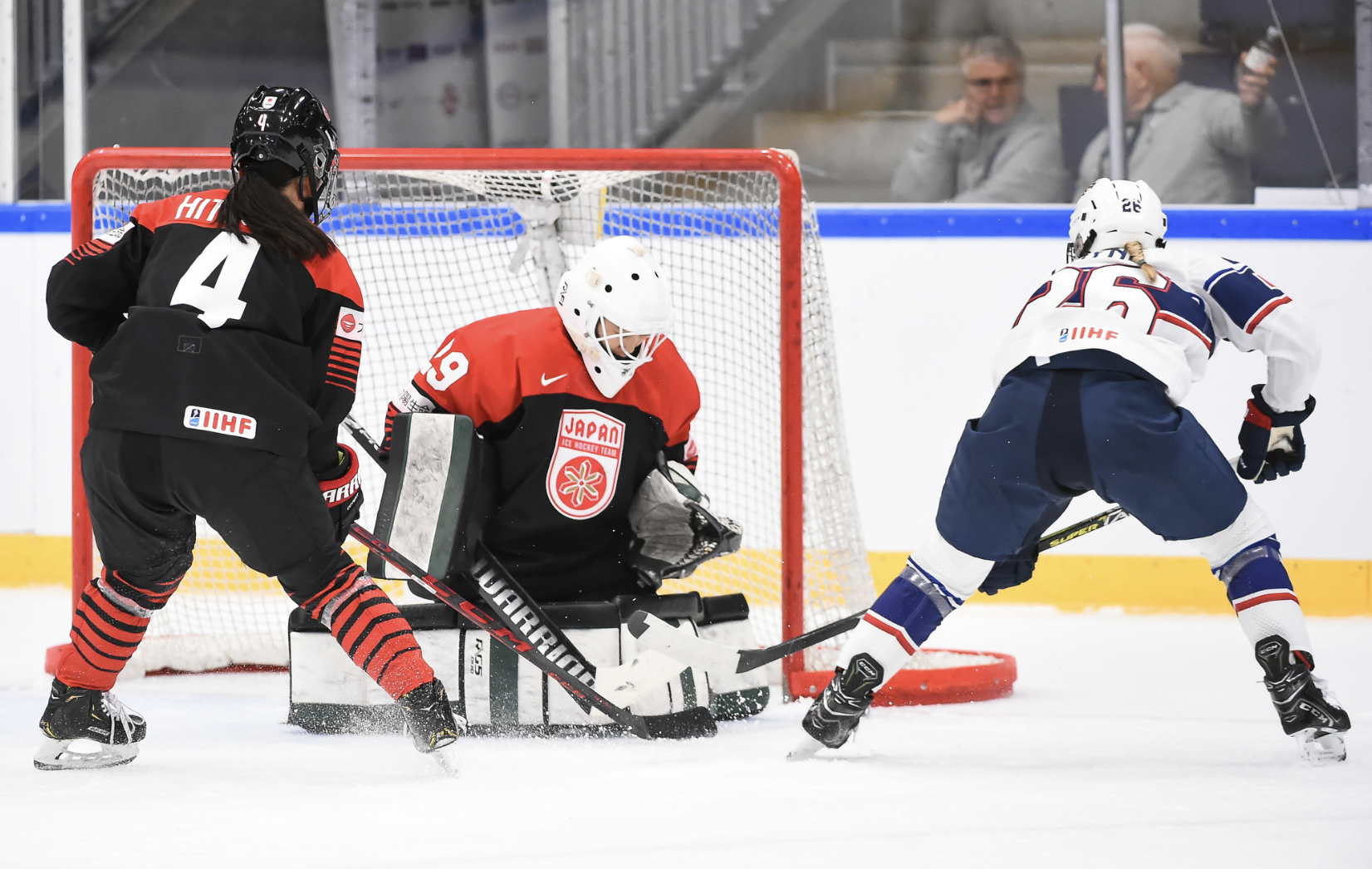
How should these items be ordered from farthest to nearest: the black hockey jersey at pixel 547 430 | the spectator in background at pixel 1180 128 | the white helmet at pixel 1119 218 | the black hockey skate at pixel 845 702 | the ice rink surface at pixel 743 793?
the spectator in background at pixel 1180 128, the black hockey jersey at pixel 547 430, the white helmet at pixel 1119 218, the black hockey skate at pixel 845 702, the ice rink surface at pixel 743 793

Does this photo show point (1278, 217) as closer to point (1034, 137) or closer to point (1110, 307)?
point (1034, 137)

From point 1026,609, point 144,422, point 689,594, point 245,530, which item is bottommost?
point 1026,609

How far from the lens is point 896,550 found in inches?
153

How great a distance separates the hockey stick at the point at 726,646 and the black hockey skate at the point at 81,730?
0.80m

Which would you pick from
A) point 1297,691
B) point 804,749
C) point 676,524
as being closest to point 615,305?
point 676,524

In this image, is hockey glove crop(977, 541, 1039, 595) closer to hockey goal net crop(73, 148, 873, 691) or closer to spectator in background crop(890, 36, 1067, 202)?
hockey goal net crop(73, 148, 873, 691)

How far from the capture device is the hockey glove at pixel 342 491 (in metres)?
2.25

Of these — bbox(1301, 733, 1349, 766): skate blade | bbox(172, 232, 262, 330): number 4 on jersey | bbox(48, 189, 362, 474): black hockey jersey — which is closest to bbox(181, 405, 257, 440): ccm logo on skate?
bbox(48, 189, 362, 474): black hockey jersey

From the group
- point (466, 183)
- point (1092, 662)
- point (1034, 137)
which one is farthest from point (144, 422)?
point (1034, 137)

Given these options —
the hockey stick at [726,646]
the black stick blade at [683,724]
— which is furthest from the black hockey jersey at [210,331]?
the black stick blade at [683,724]

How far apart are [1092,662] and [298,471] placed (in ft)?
6.27

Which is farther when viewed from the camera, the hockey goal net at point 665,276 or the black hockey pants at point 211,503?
the hockey goal net at point 665,276

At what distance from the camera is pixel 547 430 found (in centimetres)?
262

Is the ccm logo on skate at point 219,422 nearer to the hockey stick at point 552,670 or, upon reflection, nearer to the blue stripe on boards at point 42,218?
the hockey stick at point 552,670
